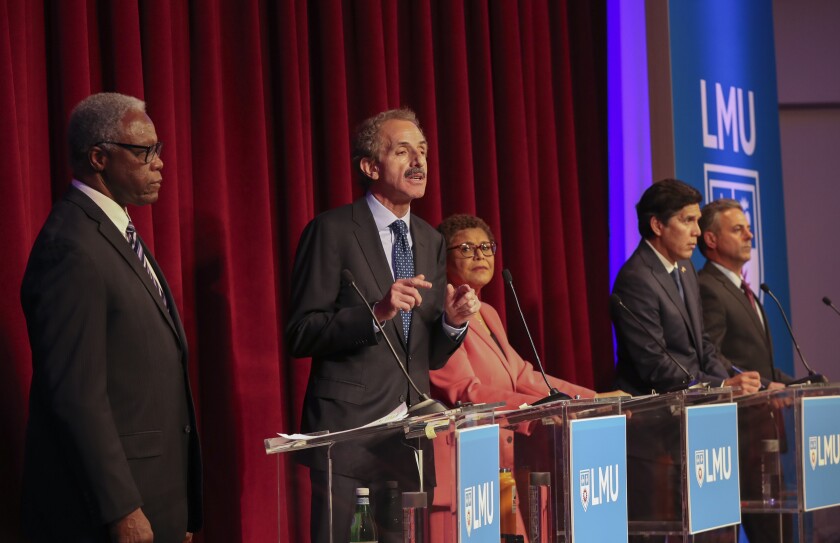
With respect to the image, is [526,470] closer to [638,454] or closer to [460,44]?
[638,454]

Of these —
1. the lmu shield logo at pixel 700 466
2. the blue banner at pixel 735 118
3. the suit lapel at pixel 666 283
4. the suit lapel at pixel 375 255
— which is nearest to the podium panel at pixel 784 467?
the lmu shield logo at pixel 700 466

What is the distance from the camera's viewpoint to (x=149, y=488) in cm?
244

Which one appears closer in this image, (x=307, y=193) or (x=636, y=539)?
(x=636, y=539)

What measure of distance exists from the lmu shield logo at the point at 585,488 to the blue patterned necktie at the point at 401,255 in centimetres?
76

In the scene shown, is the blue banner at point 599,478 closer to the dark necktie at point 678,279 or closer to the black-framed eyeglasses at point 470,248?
the black-framed eyeglasses at point 470,248

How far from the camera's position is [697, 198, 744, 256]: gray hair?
5.05 m

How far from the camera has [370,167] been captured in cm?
345

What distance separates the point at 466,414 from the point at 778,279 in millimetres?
4019

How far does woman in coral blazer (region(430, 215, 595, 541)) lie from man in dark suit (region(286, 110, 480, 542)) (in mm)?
445

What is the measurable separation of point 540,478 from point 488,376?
4.13ft

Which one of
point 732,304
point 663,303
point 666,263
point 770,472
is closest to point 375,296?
point 770,472

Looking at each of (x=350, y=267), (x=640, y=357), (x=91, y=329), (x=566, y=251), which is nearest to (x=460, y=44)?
(x=566, y=251)

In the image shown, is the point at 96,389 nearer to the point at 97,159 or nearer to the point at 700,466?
A: the point at 97,159

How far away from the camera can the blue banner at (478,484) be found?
7.77 feet
